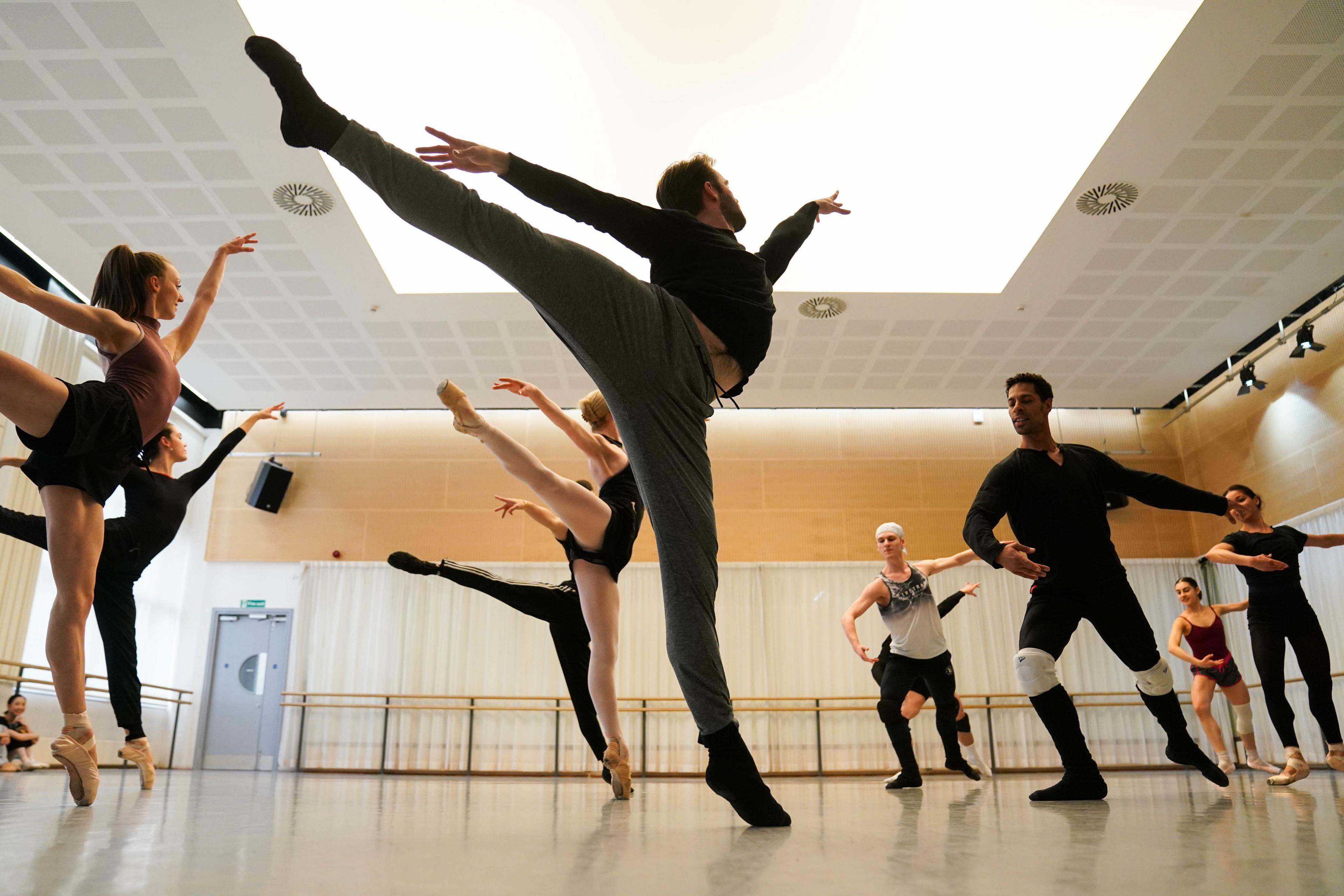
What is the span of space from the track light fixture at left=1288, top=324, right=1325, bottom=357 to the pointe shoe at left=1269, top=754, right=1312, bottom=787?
5030mm

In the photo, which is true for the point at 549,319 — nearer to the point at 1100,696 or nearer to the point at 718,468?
the point at 718,468

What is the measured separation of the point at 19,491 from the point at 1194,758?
889 centimetres

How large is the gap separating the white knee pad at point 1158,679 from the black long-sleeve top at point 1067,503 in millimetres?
349

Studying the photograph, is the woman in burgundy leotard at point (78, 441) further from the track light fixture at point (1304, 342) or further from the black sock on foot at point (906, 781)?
the track light fixture at point (1304, 342)

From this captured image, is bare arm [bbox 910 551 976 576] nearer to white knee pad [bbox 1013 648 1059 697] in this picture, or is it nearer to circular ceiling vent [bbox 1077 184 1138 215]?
white knee pad [bbox 1013 648 1059 697]

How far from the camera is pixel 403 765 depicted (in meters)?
9.59

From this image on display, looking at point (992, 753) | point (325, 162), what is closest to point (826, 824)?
point (325, 162)

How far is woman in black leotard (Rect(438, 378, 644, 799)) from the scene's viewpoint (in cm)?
334

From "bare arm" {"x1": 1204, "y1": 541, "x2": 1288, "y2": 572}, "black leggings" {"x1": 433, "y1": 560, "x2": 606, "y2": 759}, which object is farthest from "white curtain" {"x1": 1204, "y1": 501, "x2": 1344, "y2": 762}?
"black leggings" {"x1": 433, "y1": 560, "x2": 606, "y2": 759}

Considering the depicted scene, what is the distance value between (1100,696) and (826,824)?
30.8 ft

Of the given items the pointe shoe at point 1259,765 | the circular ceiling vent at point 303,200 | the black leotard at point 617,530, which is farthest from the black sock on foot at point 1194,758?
the circular ceiling vent at point 303,200

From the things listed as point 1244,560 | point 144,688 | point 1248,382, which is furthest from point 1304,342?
point 144,688

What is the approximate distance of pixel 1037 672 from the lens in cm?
306

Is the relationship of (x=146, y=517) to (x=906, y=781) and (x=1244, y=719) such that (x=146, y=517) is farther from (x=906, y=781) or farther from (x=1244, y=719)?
(x=1244, y=719)
